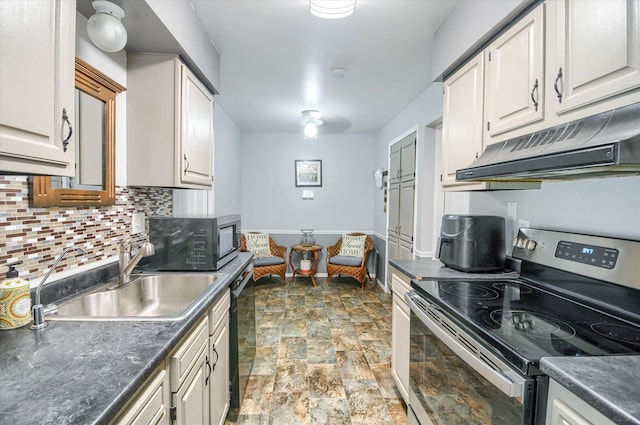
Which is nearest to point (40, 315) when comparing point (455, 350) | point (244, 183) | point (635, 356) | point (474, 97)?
point (455, 350)

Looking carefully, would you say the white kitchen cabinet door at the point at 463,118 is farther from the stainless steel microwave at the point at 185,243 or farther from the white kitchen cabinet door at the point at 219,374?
the white kitchen cabinet door at the point at 219,374

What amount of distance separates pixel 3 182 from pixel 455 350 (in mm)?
1717

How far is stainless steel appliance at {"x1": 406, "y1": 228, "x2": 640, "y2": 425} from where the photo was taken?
0.89 meters

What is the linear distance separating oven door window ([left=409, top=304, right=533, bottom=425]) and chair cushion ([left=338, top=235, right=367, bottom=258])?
3.13m

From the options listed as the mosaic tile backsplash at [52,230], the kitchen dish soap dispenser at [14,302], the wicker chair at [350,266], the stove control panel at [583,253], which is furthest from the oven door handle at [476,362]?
the wicker chair at [350,266]

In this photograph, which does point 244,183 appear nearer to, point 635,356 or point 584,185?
point 584,185

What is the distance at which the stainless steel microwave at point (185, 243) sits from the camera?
174 centimetres

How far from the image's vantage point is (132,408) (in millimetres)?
773

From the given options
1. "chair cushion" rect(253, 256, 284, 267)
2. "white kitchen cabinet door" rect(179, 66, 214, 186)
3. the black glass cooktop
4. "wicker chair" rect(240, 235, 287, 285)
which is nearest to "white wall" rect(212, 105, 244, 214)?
"wicker chair" rect(240, 235, 287, 285)

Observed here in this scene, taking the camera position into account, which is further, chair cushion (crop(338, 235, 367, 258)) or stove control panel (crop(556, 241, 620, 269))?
chair cushion (crop(338, 235, 367, 258))

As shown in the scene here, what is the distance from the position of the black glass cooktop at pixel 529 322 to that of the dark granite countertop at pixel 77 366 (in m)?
1.02

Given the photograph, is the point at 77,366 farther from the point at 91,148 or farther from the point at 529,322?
the point at 529,322

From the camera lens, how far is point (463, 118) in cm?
180

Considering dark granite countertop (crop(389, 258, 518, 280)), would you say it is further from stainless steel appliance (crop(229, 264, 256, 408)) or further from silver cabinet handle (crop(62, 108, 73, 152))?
silver cabinet handle (crop(62, 108, 73, 152))
